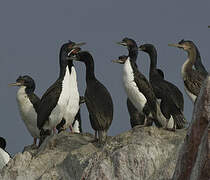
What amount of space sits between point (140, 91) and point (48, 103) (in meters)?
2.50

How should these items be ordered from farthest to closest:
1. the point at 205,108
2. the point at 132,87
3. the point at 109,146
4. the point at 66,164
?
the point at 132,87
the point at 66,164
the point at 109,146
the point at 205,108

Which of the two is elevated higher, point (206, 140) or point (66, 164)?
point (206, 140)

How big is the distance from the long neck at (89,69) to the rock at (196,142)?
8.81 metres

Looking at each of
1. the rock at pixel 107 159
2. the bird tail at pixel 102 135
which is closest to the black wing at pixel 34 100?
the rock at pixel 107 159

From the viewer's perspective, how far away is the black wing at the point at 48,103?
49.1 feet

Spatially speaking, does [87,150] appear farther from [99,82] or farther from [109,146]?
[99,82]

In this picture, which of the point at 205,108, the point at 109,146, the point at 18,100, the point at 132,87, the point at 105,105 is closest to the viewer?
the point at 205,108

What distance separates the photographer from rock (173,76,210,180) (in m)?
5.51

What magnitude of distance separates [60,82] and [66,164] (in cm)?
434

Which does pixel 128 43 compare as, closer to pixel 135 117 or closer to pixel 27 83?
pixel 135 117

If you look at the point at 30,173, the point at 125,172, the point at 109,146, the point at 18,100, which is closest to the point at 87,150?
the point at 30,173

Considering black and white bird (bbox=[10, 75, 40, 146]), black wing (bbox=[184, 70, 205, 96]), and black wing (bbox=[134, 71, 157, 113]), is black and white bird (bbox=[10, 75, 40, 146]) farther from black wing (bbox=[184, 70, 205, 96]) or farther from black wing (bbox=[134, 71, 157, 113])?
black wing (bbox=[184, 70, 205, 96])

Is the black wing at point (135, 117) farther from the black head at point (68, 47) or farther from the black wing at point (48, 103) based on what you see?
the black wing at point (48, 103)

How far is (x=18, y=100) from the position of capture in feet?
57.4
